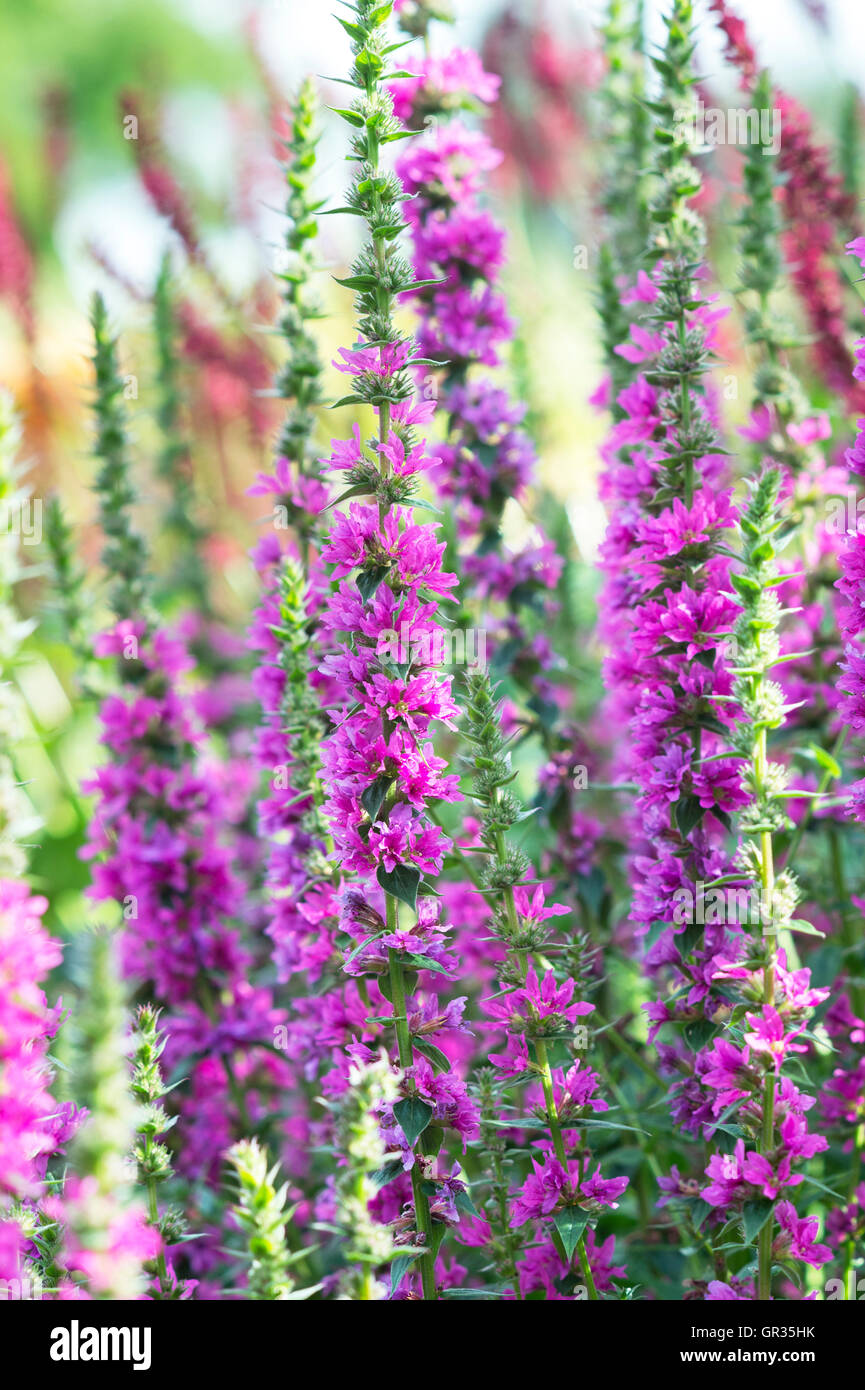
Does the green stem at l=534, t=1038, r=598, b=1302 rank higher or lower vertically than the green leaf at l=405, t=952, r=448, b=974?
lower

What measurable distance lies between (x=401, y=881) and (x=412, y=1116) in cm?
46

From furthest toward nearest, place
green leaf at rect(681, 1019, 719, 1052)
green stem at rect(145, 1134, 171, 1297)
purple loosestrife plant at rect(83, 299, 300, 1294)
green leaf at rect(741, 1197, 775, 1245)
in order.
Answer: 1. purple loosestrife plant at rect(83, 299, 300, 1294)
2. green leaf at rect(681, 1019, 719, 1052)
3. green stem at rect(145, 1134, 171, 1297)
4. green leaf at rect(741, 1197, 775, 1245)

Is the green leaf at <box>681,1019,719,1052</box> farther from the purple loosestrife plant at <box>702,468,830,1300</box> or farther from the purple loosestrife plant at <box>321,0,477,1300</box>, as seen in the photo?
the purple loosestrife plant at <box>321,0,477,1300</box>

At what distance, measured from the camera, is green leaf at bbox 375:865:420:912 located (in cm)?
246

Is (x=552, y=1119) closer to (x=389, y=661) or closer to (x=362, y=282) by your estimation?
(x=389, y=661)

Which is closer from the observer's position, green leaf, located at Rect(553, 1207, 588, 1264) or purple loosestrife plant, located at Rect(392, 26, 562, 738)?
green leaf, located at Rect(553, 1207, 588, 1264)

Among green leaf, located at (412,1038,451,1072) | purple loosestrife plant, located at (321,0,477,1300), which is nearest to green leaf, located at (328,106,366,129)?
purple loosestrife plant, located at (321,0,477,1300)

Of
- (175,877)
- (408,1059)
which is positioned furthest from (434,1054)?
(175,877)

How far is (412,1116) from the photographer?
2416 mm

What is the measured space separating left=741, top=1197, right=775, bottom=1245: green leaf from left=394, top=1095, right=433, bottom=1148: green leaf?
0.65 m

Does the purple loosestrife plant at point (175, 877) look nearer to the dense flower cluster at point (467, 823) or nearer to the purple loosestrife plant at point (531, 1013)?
the dense flower cluster at point (467, 823)

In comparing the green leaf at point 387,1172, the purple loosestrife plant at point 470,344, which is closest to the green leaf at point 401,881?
the green leaf at point 387,1172

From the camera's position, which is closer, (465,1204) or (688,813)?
(465,1204)

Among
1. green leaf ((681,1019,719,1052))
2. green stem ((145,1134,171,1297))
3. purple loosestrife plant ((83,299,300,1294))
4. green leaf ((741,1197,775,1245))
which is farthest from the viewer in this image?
purple loosestrife plant ((83,299,300,1294))
